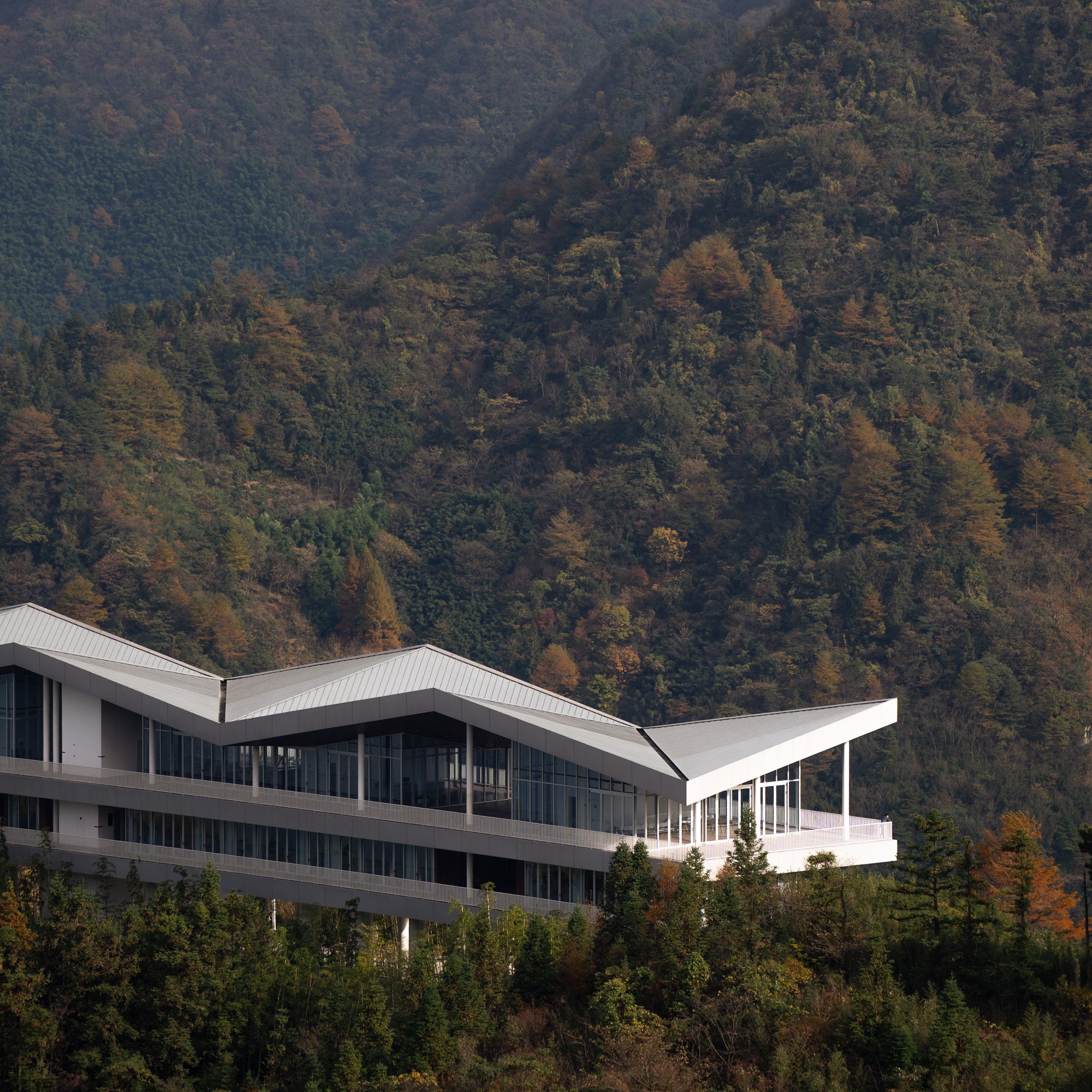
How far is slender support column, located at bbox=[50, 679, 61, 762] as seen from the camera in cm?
5453

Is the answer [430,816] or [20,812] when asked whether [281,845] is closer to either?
[430,816]

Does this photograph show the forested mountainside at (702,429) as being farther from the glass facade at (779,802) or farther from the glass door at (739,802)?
the glass door at (739,802)

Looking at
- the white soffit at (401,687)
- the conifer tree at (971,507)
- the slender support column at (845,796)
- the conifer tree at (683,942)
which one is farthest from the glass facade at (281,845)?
the conifer tree at (971,507)

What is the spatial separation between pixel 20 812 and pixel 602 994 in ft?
80.7

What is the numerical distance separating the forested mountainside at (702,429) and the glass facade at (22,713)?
4824 cm

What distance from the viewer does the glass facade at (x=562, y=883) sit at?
46.0 metres

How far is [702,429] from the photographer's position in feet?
394

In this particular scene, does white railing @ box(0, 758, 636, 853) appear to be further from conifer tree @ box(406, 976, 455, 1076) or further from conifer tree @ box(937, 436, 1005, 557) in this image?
conifer tree @ box(937, 436, 1005, 557)

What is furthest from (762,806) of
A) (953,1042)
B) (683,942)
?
(953,1042)

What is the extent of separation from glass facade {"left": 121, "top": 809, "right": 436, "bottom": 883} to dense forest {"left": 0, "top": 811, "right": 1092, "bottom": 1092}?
7.13 metres

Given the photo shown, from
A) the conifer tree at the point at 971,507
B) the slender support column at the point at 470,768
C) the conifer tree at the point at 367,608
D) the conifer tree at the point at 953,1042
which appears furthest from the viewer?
the conifer tree at the point at 367,608

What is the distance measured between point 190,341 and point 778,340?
40017 millimetres

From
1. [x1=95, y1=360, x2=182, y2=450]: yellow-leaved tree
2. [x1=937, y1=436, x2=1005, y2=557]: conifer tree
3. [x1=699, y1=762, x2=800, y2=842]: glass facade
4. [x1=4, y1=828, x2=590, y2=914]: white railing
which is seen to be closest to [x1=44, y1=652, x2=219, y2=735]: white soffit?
[x1=4, y1=828, x2=590, y2=914]: white railing

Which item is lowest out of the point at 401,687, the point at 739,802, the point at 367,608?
the point at 739,802
